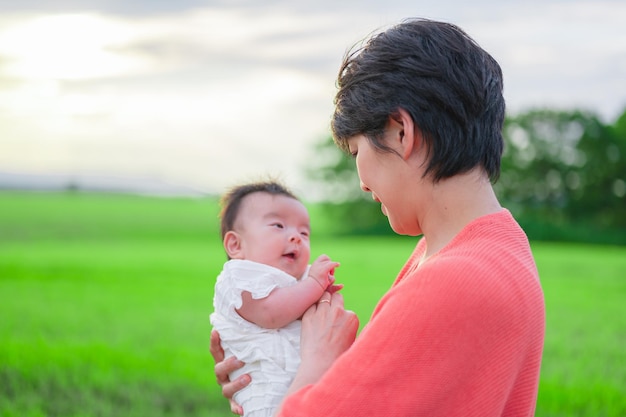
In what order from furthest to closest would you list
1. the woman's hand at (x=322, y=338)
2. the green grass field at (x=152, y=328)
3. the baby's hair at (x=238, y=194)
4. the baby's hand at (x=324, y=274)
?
the green grass field at (x=152, y=328), the baby's hair at (x=238, y=194), the baby's hand at (x=324, y=274), the woman's hand at (x=322, y=338)

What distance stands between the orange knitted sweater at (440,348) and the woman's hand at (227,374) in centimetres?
49

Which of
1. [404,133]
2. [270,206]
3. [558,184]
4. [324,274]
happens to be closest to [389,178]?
[404,133]

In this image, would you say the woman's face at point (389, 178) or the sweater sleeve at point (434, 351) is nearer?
the sweater sleeve at point (434, 351)

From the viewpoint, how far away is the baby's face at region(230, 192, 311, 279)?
210 centimetres

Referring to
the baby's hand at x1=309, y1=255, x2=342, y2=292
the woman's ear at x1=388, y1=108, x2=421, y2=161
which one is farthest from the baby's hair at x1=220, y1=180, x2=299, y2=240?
the woman's ear at x1=388, y1=108, x2=421, y2=161

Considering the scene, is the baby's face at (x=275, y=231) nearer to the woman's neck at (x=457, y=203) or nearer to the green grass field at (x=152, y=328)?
the woman's neck at (x=457, y=203)

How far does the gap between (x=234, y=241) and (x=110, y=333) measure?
4077mm

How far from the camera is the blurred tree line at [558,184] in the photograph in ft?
69.5

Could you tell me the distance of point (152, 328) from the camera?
20.1ft

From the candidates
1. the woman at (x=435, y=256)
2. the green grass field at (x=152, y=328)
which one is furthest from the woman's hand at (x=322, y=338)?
the green grass field at (x=152, y=328)

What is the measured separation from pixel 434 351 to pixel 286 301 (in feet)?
2.10

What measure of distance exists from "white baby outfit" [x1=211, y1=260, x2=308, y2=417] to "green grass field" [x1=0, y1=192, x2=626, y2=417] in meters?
2.25

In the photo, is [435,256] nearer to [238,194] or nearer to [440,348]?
[440,348]

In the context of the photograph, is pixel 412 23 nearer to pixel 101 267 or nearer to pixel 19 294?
pixel 19 294
